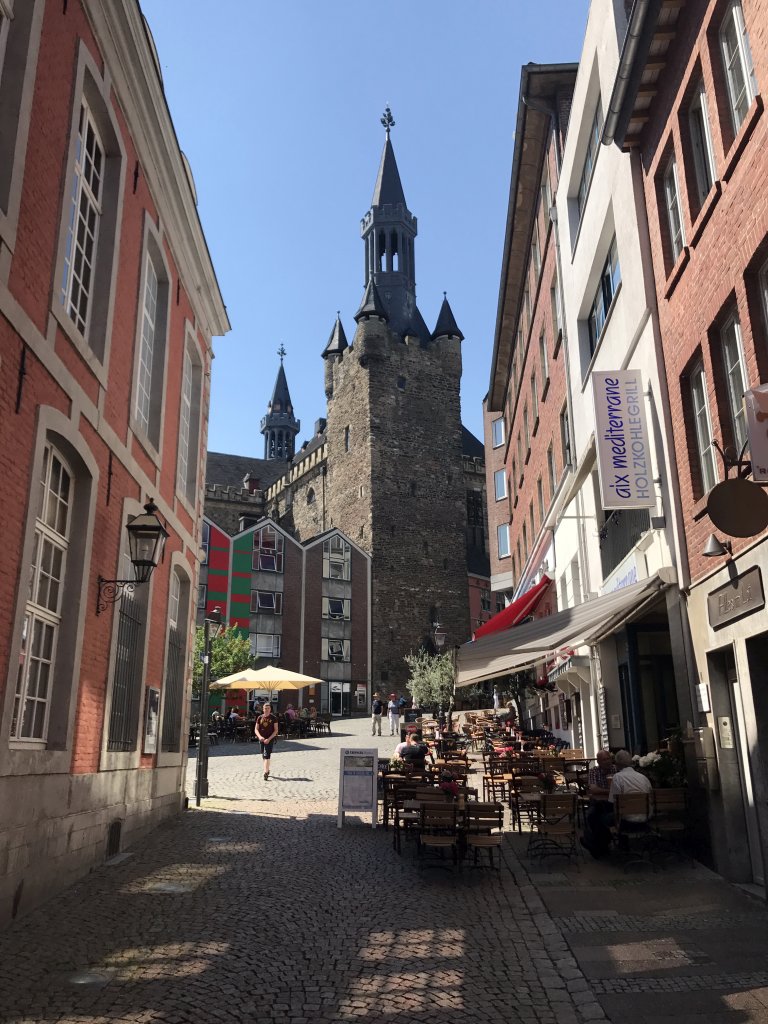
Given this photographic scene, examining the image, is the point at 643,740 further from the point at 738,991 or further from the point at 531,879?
the point at 738,991

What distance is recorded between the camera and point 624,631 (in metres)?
12.5

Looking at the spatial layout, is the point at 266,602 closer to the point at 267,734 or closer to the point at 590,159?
the point at 267,734

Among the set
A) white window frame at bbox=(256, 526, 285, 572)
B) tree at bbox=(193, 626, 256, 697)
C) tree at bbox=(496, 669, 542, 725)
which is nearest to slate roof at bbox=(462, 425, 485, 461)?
white window frame at bbox=(256, 526, 285, 572)

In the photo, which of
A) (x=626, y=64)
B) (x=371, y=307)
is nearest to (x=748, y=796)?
(x=626, y=64)

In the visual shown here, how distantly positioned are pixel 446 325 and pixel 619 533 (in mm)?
47458

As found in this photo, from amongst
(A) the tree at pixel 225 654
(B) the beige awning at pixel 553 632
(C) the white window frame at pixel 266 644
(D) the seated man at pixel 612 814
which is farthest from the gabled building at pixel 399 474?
(D) the seated man at pixel 612 814

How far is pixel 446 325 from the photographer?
58.4 m

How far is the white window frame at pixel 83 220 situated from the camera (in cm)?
865

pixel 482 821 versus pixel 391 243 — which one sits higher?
pixel 391 243

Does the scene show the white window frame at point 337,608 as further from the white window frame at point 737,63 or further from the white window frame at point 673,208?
the white window frame at point 737,63

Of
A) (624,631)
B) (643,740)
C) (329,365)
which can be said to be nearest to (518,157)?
(624,631)

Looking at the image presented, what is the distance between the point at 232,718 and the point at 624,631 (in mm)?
20943

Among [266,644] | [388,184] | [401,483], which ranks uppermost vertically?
[388,184]

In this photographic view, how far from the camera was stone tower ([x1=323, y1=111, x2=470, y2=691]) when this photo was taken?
168 ft
